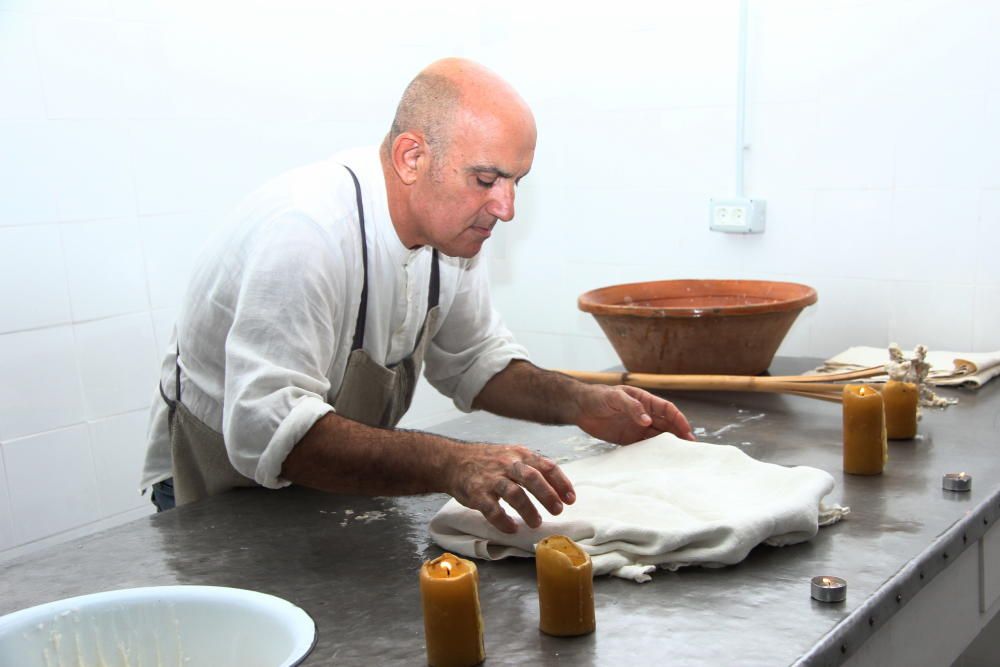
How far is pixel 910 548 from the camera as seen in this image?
130 centimetres

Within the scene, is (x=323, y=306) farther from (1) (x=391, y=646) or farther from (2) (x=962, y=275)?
(2) (x=962, y=275)

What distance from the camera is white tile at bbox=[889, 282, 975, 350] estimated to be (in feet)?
8.34

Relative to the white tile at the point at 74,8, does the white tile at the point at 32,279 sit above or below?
below

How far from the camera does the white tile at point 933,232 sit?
2.50m

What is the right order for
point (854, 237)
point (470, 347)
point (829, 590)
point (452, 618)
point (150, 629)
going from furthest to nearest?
point (854, 237)
point (470, 347)
point (150, 629)
point (829, 590)
point (452, 618)

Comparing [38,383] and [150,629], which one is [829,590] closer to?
[150,629]

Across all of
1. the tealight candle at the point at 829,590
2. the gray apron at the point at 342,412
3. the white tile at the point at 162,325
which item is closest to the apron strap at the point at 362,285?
the gray apron at the point at 342,412

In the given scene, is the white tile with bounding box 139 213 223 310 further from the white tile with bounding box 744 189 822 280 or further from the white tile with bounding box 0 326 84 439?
the white tile with bounding box 744 189 822 280

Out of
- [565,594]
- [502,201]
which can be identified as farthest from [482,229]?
[565,594]

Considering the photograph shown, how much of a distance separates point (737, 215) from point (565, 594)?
6.41ft

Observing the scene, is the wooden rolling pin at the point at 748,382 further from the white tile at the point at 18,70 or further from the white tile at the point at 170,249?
the white tile at the point at 18,70

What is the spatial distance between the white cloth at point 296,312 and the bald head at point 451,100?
0.13 metres

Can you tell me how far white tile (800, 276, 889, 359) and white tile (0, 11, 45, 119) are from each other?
1.97 meters

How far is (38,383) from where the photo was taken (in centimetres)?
258
